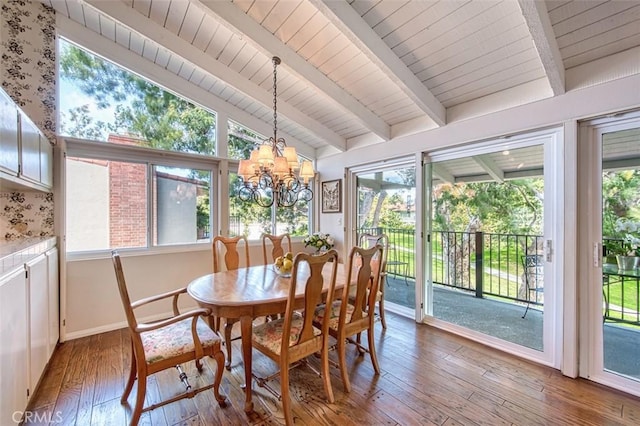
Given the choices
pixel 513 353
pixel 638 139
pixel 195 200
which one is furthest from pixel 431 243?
pixel 195 200

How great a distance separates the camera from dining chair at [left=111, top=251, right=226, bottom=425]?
64.7 inches

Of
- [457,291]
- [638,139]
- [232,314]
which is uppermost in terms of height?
[638,139]

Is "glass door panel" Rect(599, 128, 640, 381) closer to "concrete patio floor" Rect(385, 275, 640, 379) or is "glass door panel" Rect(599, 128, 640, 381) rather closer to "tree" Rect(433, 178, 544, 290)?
"concrete patio floor" Rect(385, 275, 640, 379)

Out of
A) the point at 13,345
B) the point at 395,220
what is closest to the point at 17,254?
the point at 13,345

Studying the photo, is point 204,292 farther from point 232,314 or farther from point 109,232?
point 109,232

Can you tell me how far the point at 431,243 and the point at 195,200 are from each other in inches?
125

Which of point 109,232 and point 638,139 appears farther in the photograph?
point 109,232

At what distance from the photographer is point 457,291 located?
3357 millimetres

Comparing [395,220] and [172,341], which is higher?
[395,220]

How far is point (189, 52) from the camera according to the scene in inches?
117

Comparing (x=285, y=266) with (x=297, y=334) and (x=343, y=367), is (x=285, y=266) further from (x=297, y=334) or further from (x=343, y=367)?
(x=343, y=367)

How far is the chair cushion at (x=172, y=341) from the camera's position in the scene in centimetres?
175

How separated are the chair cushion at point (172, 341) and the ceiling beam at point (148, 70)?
299cm

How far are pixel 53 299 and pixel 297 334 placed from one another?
242 centimetres
